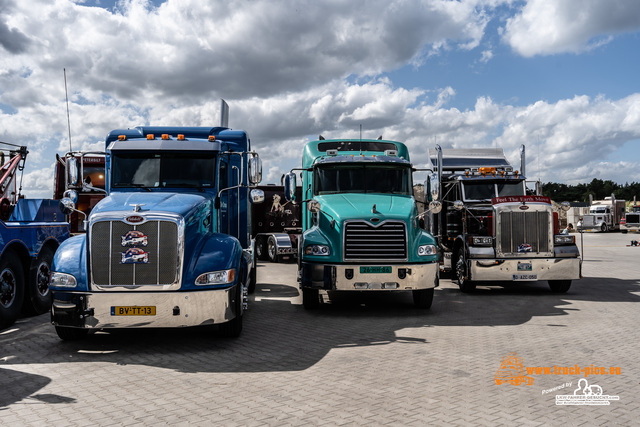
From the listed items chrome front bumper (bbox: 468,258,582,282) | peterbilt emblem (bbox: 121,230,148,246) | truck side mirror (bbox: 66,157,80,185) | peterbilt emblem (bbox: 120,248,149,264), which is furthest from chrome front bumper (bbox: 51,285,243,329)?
chrome front bumper (bbox: 468,258,582,282)

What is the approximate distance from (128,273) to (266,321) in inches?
120

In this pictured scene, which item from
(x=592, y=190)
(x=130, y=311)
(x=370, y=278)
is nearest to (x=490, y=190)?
(x=370, y=278)

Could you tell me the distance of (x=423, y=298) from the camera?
34.6ft

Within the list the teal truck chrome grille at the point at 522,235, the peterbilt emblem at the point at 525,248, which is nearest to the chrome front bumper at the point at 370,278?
the teal truck chrome grille at the point at 522,235

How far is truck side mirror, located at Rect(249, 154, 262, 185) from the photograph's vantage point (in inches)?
364

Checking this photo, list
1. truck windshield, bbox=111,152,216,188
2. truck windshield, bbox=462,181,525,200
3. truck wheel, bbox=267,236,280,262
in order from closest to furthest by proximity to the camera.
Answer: truck windshield, bbox=111,152,216,188 < truck windshield, bbox=462,181,525,200 < truck wheel, bbox=267,236,280,262

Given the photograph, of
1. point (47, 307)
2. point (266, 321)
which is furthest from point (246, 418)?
point (47, 307)

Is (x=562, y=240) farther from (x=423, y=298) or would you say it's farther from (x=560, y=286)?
(x=423, y=298)

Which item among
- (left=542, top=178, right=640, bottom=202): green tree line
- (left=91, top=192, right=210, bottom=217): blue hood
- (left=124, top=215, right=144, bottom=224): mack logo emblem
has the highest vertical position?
(left=542, top=178, right=640, bottom=202): green tree line

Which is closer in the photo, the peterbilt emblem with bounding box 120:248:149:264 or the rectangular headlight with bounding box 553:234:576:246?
the peterbilt emblem with bounding box 120:248:149:264

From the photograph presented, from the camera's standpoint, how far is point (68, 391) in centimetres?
572

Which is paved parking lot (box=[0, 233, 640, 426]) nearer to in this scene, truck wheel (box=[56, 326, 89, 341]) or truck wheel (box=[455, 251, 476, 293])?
truck wheel (box=[56, 326, 89, 341])

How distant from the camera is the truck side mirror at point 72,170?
879cm

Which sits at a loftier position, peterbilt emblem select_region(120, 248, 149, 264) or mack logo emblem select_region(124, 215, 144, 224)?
mack logo emblem select_region(124, 215, 144, 224)
